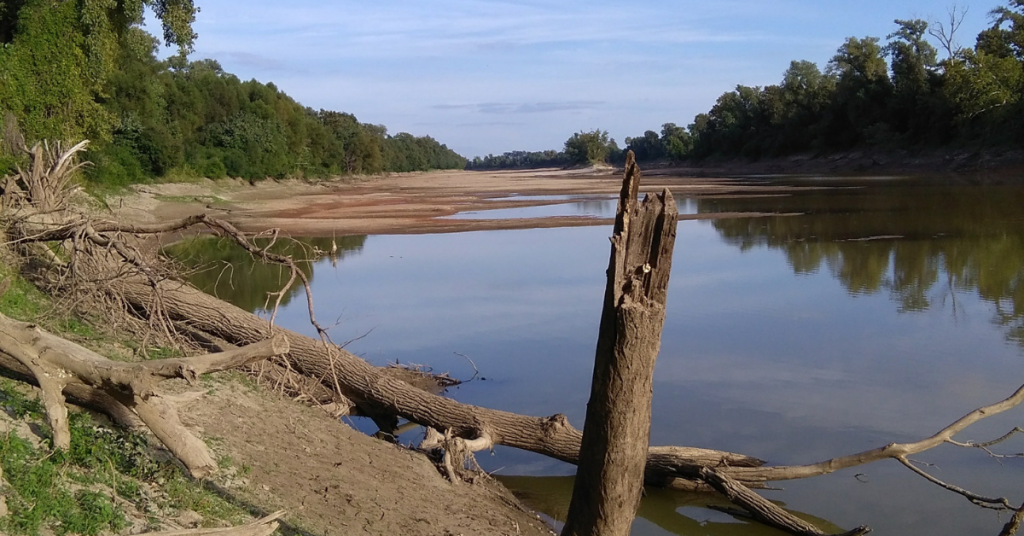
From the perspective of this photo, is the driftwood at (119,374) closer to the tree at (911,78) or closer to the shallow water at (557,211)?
the shallow water at (557,211)

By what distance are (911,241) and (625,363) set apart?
1891 centimetres

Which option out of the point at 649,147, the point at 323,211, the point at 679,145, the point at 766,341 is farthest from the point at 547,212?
the point at 649,147

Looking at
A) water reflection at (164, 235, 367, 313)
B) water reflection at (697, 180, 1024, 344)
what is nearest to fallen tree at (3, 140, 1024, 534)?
water reflection at (164, 235, 367, 313)

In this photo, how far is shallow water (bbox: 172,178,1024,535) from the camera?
7375 millimetres

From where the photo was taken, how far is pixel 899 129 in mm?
66750

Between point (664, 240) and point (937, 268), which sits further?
point (937, 268)

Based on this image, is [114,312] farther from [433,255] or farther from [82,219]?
[433,255]

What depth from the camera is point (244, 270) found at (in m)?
19.8

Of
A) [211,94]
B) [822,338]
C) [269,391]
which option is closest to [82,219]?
[269,391]

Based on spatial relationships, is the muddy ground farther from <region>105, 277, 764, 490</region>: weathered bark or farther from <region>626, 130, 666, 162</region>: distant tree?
<region>626, 130, 666, 162</region>: distant tree

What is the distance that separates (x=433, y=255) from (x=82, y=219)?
590 inches

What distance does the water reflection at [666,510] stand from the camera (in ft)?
22.0

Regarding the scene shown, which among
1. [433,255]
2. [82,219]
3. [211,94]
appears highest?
[211,94]

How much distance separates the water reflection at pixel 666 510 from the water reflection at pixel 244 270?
4216 mm
